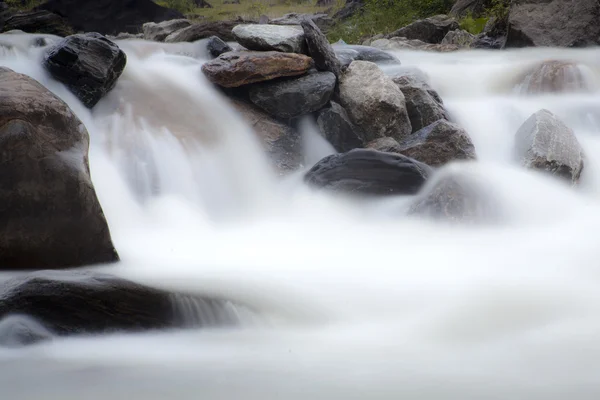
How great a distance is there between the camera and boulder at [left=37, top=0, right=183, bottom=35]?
23.8 m

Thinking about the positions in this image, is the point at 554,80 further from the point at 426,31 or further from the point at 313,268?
the point at 426,31

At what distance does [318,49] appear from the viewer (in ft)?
24.3

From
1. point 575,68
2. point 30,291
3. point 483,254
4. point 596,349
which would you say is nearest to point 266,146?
point 483,254

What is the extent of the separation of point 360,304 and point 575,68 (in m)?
7.10

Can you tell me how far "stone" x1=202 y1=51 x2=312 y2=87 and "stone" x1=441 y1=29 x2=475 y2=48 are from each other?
7.87 meters

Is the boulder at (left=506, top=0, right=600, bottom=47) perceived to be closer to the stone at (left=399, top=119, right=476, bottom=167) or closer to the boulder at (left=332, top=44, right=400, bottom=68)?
the boulder at (left=332, top=44, right=400, bottom=68)

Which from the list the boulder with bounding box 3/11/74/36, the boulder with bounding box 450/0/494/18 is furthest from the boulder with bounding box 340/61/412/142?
the boulder with bounding box 3/11/74/36

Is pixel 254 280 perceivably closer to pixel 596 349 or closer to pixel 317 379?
pixel 317 379

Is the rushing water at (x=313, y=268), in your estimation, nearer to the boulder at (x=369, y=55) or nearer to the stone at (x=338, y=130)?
the stone at (x=338, y=130)

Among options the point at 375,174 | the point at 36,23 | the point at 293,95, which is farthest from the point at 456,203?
the point at 36,23

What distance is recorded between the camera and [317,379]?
2.94m

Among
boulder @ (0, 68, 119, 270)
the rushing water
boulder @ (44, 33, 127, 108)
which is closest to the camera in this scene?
the rushing water

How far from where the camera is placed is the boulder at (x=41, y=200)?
4066mm

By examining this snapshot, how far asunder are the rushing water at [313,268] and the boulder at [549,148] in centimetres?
17
